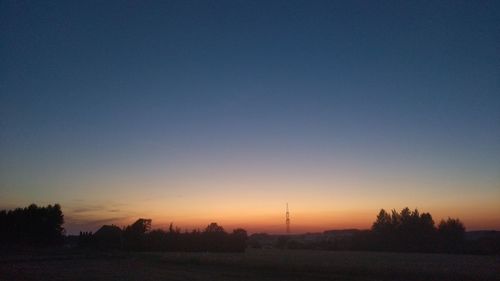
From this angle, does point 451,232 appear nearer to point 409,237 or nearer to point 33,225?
point 409,237

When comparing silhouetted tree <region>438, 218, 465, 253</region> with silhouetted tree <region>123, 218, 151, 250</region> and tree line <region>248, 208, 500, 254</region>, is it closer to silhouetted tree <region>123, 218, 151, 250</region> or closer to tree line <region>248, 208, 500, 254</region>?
tree line <region>248, 208, 500, 254</region>

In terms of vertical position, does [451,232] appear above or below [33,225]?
below

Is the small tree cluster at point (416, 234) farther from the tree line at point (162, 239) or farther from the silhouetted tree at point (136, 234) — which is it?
the silhouetted tree at point (136, 234)

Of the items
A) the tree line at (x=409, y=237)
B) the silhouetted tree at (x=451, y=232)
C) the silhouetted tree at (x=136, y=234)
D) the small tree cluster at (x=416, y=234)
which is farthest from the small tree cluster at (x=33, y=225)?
the silhouetted tree at (x=451, y=232)

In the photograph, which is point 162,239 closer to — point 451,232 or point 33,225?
point 33,225

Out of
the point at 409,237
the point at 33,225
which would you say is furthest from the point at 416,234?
the point at 33,225

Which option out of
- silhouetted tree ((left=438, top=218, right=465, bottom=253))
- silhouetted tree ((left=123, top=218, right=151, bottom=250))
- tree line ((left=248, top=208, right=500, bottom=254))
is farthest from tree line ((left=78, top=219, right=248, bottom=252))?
silhouetted tree ((left=438, top=218, right=465, bottom=253))

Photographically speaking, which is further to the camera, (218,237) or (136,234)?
(136,234)

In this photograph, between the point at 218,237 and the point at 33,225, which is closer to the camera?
the point at 218,237

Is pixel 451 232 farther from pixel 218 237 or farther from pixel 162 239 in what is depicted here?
pixel 162 239

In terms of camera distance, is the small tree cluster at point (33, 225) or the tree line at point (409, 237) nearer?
the tree line at point (409, 237)

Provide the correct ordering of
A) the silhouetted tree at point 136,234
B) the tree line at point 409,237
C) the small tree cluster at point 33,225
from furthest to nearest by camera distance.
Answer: the small tree cluster at point 33,225
the silhouetted tree at point 136,234
the tree line at point 409,237

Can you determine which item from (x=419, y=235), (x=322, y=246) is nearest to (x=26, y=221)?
(x=322, y=246)

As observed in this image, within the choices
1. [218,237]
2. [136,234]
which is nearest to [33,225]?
[136,234]
